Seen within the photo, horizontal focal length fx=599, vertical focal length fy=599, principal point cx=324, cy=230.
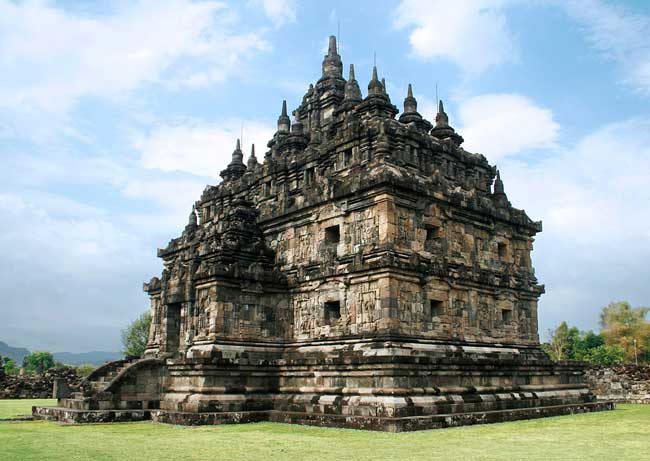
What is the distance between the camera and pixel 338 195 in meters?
21.6

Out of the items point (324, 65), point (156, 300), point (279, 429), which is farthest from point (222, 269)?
point (324, 65)

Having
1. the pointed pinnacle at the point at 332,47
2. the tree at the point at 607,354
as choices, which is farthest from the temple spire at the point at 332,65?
the tree at the point at 607,354

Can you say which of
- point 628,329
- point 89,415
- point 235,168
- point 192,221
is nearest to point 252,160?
point 235,168

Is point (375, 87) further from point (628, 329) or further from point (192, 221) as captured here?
point (628, 329)

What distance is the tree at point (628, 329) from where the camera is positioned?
2532 inches

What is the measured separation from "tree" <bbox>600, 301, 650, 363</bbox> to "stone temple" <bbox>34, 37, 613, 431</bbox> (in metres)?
46.1

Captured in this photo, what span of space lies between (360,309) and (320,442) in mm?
6501

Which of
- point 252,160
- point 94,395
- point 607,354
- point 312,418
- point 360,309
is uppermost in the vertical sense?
point 252,160

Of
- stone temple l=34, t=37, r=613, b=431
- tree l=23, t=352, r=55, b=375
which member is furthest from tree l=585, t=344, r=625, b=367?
tree l=23, t=352, r=55, b=375

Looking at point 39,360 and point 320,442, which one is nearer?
point 320,442

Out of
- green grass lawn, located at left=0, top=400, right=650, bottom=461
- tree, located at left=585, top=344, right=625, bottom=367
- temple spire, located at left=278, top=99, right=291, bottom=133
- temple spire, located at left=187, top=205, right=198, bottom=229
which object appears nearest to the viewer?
green grass lawn, located at left=0, top=400, right=650, bottom=461

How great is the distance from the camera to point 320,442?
544 inches

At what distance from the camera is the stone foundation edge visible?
52.9 ft

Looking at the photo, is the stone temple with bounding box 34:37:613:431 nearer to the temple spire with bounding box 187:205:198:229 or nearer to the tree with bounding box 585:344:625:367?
the temple spire with bounding box 187:205:198:229
